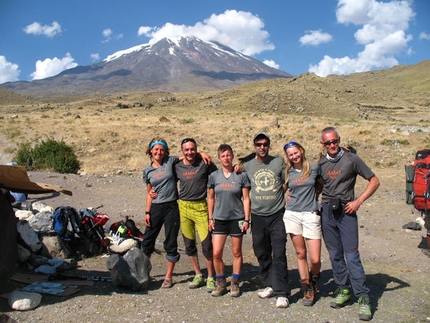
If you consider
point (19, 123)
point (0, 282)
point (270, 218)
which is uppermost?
point (19, 123)

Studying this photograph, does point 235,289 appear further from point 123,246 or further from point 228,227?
point 123,246

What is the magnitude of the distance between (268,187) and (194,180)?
89cm

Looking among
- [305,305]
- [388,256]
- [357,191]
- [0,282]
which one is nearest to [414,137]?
[357,191]

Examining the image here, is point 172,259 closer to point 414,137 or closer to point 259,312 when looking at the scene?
point 259,312

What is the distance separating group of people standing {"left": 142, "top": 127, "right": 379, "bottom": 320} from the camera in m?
4.06

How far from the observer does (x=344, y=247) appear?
161 inches

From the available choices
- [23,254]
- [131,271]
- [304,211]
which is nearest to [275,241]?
[304,211]

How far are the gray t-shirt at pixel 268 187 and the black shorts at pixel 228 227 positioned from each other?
0.88 ft

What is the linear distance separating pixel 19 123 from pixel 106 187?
20542 mm

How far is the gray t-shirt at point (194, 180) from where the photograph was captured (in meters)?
4.62

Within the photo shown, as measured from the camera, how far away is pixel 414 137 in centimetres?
1819

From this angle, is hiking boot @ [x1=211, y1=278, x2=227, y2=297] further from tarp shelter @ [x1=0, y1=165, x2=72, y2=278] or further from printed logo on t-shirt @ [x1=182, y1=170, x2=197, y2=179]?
tarp shelter @ [x1=0, y1=165, x2=72, y2=278]

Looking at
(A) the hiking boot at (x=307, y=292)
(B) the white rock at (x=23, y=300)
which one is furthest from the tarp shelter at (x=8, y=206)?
(A) the hiking boot at (x=307, y=292)

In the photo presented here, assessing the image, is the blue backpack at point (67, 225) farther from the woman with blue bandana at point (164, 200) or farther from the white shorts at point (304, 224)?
the white shorts at point (304, 224)
